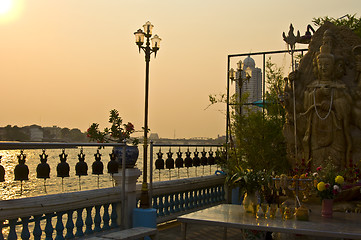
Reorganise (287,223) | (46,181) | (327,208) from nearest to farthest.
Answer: (287,223) < (327,208) < (46,181)

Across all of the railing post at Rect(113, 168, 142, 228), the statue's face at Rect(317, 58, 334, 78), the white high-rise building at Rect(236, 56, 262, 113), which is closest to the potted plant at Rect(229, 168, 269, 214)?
the railing post at Rect(113, 168, 142, 228)

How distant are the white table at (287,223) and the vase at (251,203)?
2.9 inches

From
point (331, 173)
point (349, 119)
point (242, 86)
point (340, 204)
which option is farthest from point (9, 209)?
point (242, 86)

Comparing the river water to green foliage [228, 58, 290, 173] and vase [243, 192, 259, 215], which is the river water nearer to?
green foliage [228, 58, 290, 173]

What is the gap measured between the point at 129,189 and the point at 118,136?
1.05 meters

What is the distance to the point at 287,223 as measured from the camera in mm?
5684

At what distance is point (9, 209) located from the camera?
17.4ft

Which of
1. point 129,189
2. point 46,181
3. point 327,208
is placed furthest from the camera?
point 46,181

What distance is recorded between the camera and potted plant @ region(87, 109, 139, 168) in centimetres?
768

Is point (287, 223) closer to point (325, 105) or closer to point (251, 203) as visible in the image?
point (251, 203)

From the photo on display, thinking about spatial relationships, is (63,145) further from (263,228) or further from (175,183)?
(175,183)

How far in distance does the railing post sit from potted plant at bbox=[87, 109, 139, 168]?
233 mm

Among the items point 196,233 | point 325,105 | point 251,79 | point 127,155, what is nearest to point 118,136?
point 127,155

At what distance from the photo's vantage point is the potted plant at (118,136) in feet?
25.2
